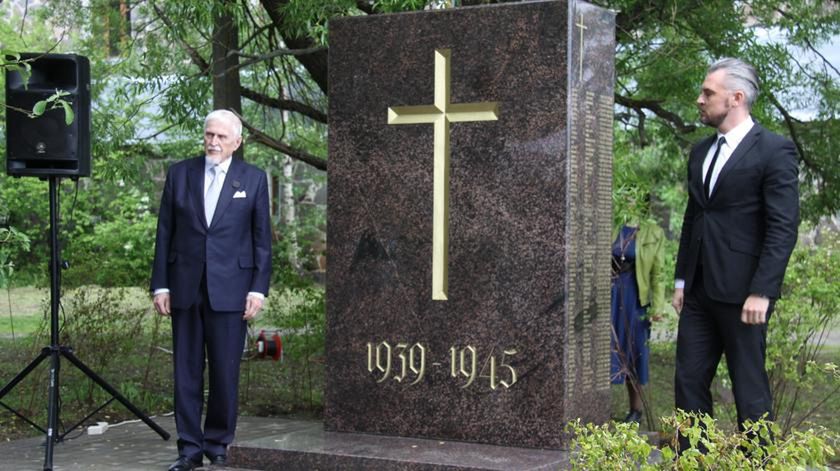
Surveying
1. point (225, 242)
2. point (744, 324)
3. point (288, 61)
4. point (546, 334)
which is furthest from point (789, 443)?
point (288, 61)

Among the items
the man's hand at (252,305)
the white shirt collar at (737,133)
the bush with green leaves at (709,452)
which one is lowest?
the bush with green leaves at (709,452)

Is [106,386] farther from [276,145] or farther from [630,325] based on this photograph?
[630,325]

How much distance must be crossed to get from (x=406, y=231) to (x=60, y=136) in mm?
2283

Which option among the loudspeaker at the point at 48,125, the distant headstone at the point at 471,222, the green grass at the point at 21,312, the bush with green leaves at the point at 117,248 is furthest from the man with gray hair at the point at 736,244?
the green grass at the point at 21,312

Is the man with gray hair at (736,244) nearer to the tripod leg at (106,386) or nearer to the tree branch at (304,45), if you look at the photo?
the tripod leg at (106,386)

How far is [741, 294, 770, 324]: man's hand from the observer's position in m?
5.70

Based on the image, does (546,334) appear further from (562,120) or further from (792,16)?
(792,16)

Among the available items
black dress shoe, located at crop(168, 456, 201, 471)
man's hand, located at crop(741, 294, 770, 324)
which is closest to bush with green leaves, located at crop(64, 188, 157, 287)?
black dress shoe, located at crop(168, 456, 201, 471)

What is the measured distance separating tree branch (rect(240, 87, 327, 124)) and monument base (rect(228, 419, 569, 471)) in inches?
204

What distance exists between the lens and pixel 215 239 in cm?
688

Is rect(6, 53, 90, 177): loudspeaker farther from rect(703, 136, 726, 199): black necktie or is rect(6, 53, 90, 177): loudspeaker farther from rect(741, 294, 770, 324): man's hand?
rect(741, 294, 770, 324): man's hand

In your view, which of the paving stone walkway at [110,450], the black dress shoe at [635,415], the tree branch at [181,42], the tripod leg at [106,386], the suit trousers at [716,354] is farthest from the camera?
the tree branch at [181,42]

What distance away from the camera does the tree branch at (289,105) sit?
1156 centimetres

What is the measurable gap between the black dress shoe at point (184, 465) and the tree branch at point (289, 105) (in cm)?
518
